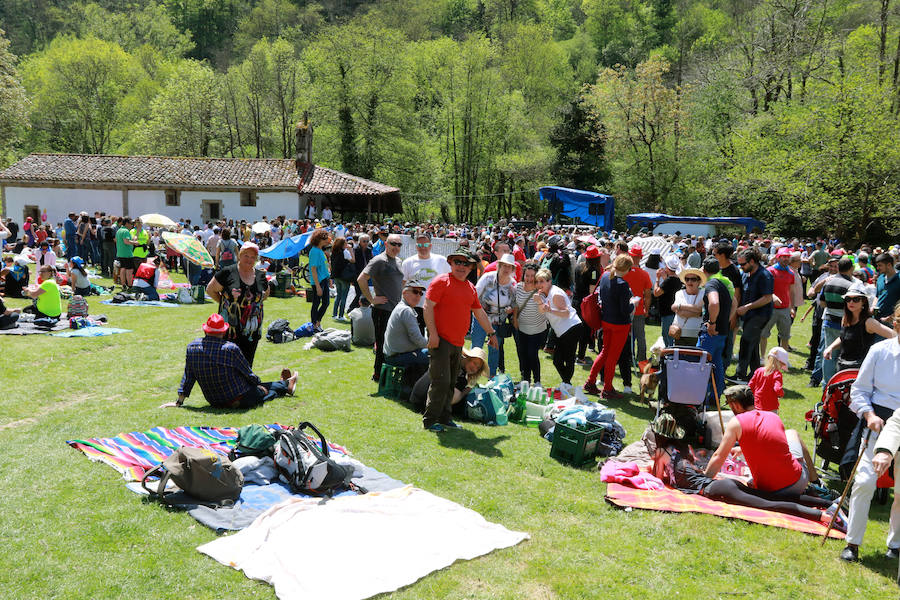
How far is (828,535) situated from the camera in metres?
4.57

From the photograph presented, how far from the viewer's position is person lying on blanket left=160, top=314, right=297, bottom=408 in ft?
22.1

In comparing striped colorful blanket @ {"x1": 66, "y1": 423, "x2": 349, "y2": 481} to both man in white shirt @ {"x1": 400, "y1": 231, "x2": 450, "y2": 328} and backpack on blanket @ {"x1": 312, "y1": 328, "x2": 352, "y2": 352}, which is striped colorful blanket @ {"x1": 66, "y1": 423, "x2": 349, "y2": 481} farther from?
backpack on blanket @ {"x1": 312, "y1": 328, "x2": 352, "y2": 352}

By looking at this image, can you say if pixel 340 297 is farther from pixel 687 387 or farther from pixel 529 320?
pixel 687 387

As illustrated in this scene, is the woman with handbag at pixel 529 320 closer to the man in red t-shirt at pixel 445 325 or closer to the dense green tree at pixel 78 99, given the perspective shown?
the man in red t-shirt at pixel 445 325

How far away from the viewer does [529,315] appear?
26.5ft

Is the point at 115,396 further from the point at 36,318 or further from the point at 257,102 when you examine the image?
the point at 257,102

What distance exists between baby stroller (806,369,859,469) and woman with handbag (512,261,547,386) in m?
3.25

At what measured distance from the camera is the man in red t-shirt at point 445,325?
6.45 meters

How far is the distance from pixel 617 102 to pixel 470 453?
40.6 metres

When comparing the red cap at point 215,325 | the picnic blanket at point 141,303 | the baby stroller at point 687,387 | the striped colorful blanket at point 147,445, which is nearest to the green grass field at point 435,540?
the striped colorful blanket at point 147,445

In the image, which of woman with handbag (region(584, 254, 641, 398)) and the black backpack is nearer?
woman with handbag (region(584, 254, 641, 398))

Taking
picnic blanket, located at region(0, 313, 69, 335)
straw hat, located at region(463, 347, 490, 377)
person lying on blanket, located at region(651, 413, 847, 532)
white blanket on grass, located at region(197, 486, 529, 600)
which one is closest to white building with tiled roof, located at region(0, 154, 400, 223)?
picnic blanket, located at region(0, 313, 69, 335)

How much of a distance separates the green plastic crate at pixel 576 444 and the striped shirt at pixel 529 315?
2093 mm

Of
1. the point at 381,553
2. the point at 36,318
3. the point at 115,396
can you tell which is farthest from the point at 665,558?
the point at 36,318
